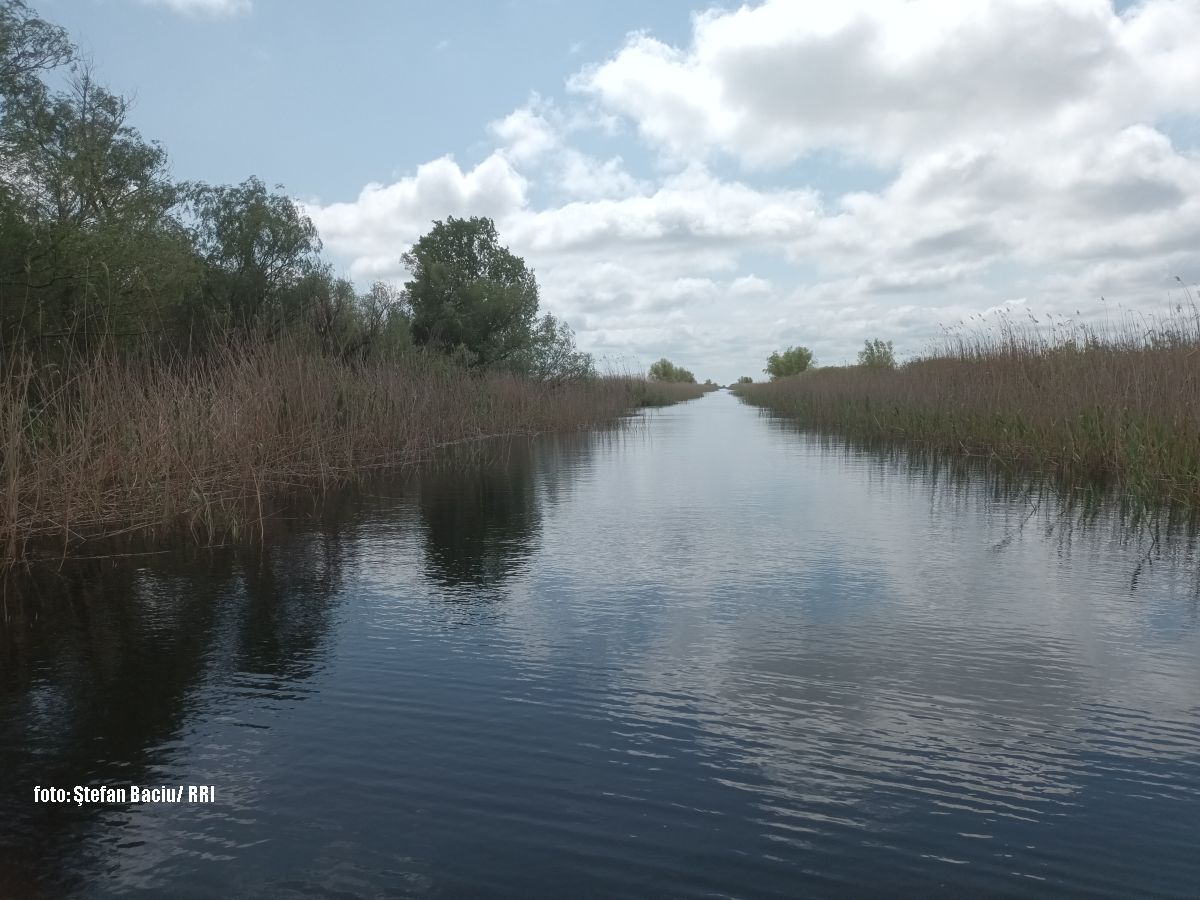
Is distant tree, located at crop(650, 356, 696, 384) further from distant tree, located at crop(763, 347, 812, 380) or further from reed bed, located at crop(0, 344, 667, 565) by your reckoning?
reed bed, located at crop(0, 344, 667, 565)

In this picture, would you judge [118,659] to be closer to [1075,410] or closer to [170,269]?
[1075,410]

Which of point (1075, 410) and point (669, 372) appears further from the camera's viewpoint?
point (669, 372)

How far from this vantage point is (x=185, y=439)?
7.16 metres

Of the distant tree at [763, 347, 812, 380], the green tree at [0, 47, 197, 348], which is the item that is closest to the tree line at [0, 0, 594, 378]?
the green tree at [0, 47, 197, 348]

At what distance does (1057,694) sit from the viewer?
10.5ft

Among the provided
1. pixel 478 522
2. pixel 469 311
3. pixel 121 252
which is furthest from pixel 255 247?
pixel 478 522

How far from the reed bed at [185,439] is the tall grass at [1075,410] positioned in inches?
304

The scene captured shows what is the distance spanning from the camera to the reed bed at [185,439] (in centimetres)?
584

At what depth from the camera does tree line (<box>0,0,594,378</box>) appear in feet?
37.3

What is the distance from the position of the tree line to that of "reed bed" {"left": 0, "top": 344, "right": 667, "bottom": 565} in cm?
60

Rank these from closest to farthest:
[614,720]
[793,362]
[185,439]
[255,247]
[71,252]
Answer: [614,720] → [185,439] → [71,252] → [255,247] → [793,362]

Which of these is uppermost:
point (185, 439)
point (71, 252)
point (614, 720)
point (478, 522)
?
point (71, 252)

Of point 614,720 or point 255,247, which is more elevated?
point 255,247

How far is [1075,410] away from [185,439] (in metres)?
9.41
